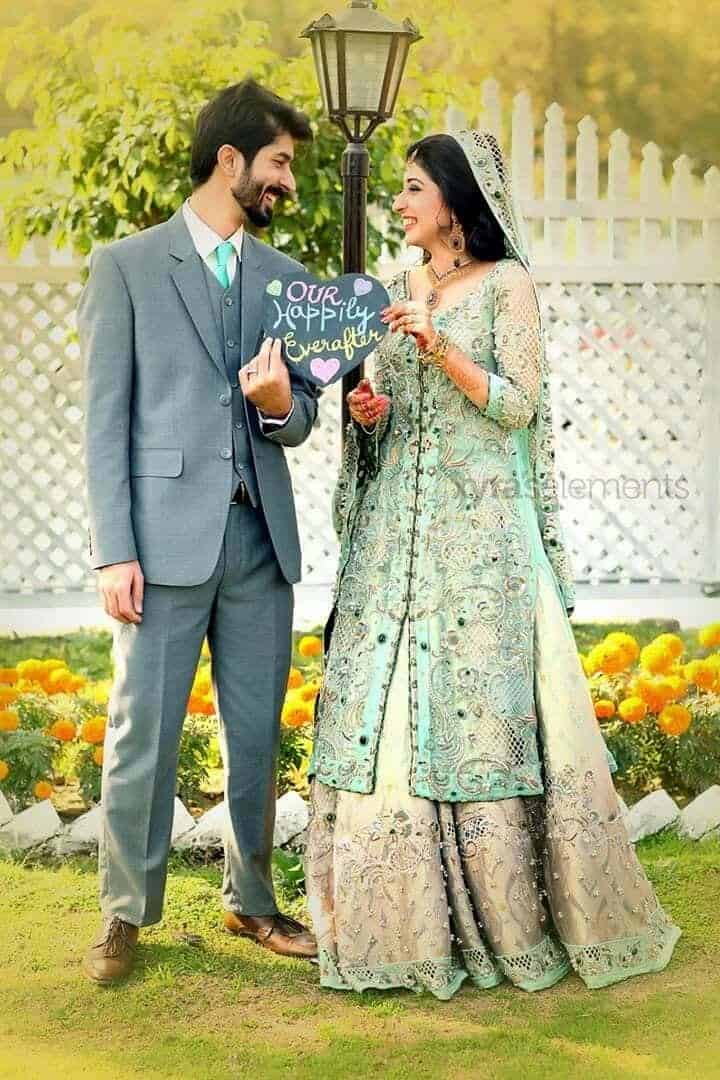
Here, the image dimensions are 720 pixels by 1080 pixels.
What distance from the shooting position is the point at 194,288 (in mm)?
2834

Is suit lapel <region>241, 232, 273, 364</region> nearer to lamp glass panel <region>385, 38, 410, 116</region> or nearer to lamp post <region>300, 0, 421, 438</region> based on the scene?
lamp post <region>300, 0, 421, 438</region>

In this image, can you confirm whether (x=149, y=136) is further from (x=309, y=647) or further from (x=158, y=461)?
(x=158, y=461)

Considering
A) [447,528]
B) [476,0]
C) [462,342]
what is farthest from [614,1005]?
[476,0]

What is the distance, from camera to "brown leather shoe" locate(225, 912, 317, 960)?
10.1 feet

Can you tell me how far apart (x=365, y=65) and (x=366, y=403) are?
0.82 metres

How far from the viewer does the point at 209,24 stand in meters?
5.51

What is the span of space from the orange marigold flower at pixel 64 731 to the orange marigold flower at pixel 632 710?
158 cm

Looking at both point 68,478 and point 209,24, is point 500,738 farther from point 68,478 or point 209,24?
point 68,478

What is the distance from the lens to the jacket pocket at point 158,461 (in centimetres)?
280

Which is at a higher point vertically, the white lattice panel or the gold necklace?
the gold necklace

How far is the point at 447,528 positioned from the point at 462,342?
0.38 meters

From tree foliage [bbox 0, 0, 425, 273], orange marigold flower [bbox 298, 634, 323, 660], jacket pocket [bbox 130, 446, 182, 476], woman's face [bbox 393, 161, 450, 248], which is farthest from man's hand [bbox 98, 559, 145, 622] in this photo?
tree foliage [bbox 0, 0, 425, 273]

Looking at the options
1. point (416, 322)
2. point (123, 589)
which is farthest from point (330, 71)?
point (123, 589)

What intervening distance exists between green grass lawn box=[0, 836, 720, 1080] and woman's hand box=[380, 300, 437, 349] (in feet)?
4.35
